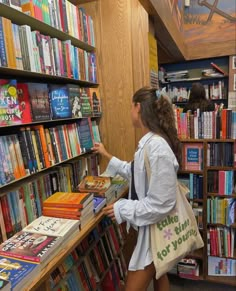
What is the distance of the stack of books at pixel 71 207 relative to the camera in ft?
3.91

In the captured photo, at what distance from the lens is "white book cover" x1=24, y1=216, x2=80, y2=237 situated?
1078 mm

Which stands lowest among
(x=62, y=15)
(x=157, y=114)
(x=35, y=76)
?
(x=157, y=114)

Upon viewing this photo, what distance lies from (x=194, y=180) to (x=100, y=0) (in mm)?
1724

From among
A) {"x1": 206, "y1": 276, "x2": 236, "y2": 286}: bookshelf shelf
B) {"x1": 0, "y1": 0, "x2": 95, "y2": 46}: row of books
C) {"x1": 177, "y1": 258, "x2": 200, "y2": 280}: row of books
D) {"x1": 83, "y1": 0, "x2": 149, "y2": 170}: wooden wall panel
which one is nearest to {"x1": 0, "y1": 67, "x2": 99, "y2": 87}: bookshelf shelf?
{"x1": 83, "y1": 0, "x2": 149, "y2": 170}: wooden wall panel

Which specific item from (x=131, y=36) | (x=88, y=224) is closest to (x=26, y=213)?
(x=88, y=224)

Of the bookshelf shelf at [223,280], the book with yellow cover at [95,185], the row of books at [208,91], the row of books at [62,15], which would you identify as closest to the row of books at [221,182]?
the bookshelf shelf at [223,280]

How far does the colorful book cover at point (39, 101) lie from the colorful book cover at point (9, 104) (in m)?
0.10

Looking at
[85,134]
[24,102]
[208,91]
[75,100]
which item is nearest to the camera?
[24,102]

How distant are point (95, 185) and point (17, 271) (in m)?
0.73

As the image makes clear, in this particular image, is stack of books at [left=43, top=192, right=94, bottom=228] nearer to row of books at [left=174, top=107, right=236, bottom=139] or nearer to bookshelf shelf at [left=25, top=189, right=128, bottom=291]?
bookshelf shelf at [left=25, top=189, right=128, bottom=291]

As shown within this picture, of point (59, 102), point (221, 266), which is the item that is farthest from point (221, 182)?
point (59, 102)

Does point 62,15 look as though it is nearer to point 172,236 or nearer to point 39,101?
point 39,101

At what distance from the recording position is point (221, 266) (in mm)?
2436

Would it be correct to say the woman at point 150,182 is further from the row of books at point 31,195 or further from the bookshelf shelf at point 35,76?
the bookshelf shelf at point 35,76
